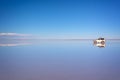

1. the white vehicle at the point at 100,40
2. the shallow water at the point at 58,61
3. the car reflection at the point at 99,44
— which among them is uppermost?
the white vehicle at the point at 100,40

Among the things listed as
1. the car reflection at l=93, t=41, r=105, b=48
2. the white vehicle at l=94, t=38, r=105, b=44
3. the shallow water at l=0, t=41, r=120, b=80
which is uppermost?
the white vehicle at l=94, t=38, r=105, b=44

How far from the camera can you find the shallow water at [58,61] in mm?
3201

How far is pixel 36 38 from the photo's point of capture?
3.25 m

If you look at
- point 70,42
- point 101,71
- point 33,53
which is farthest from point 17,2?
point 101,71

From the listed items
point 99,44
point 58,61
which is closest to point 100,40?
point 99,44

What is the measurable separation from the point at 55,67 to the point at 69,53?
13.3 inches

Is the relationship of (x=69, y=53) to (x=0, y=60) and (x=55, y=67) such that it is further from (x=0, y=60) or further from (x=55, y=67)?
(x=0, y=60)

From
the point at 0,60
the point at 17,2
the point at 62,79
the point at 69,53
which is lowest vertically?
the point at 62,79

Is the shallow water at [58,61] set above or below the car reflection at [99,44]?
below

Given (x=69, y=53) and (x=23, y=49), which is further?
(x=69, y=53)

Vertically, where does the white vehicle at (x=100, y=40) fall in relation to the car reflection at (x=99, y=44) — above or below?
above

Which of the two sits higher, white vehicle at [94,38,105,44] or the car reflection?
white vehicle at [94,38,105,44]

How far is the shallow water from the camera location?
126 inches

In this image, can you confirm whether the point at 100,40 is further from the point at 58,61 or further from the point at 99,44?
the point at 58,61
